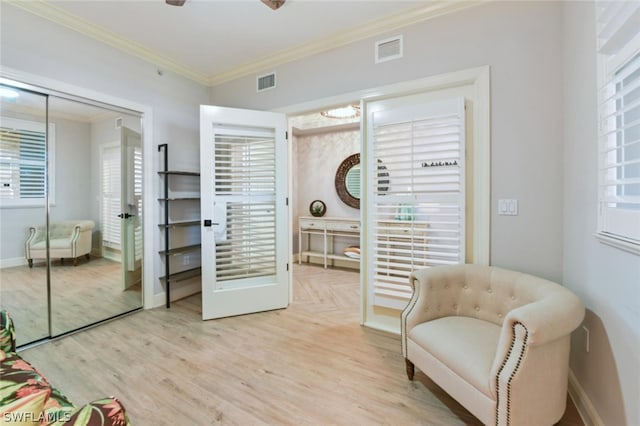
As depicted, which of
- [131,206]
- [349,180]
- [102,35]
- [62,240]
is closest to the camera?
[62,240]

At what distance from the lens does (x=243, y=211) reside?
119 inches

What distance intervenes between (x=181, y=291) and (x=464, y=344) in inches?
125

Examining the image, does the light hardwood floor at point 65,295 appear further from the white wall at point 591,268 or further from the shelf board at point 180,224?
the white wall at point 591,268

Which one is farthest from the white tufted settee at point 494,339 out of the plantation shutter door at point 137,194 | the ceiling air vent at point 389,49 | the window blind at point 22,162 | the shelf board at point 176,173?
the window blind at point 22,162

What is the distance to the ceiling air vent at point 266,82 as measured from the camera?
10.5 ft

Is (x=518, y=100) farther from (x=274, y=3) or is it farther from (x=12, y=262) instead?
(x=12, y=262)

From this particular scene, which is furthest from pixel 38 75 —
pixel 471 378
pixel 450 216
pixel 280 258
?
pixel 471 378

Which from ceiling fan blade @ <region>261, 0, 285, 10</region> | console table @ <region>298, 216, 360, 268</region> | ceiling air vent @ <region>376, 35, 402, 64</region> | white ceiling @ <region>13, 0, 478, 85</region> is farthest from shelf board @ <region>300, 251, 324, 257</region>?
ceiling fan blade @ <region>261, 0, 285, 10</region>

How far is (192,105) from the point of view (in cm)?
352

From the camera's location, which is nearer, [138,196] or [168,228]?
[138,196]

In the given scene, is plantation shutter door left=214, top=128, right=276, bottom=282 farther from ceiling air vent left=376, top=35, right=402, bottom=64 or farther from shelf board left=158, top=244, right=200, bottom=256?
ceiling air vent left=376, top=35, right=402, bottom=64

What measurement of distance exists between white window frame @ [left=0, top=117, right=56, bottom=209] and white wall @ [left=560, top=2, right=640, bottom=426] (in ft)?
12.8

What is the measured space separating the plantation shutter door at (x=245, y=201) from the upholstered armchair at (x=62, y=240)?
120 cm

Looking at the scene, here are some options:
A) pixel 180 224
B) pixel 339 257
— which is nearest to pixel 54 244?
pixel 180 224
